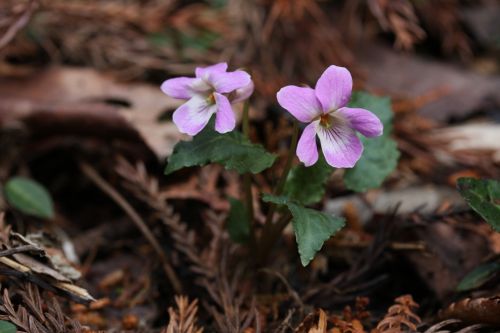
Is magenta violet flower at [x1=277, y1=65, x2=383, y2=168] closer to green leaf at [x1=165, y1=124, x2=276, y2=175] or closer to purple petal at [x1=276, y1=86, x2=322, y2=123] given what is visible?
purple petal at [x1=276, y1=86, x2=322, y2=123]

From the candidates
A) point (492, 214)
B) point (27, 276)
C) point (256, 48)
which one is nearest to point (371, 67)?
point (256, 48)

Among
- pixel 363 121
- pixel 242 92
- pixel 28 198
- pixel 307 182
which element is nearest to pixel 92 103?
pixel 28 198

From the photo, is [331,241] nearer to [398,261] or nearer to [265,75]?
[398,261]

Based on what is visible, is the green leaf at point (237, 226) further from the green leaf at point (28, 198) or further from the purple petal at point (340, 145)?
the green leaf at point (28, 198)

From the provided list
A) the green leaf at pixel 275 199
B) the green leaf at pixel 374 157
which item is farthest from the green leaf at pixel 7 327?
the green leaf at pixel 374 157

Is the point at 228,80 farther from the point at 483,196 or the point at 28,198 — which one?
the point at 28,198

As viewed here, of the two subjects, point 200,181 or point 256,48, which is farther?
point 256,48
